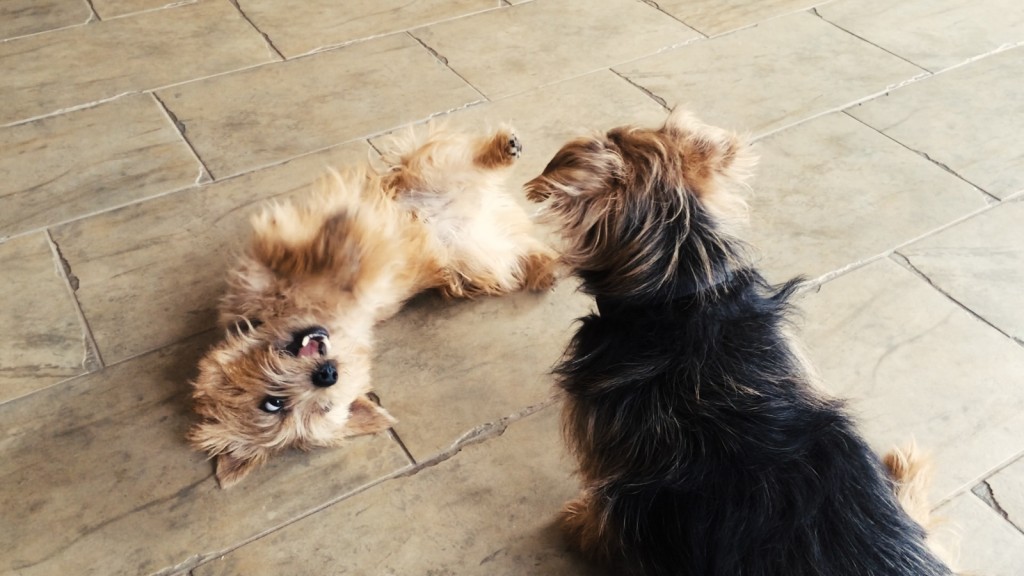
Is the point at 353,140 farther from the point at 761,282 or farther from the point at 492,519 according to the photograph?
the point at 761,282

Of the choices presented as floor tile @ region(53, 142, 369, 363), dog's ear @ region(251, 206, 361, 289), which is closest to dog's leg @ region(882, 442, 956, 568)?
dog's ear @ region(251, 206, 361, 289)

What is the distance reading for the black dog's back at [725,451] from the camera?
1.77m

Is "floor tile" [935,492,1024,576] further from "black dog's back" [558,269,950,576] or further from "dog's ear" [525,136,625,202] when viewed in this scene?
"dog's ear" [525,136,625,202]

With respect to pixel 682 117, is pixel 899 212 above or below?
below

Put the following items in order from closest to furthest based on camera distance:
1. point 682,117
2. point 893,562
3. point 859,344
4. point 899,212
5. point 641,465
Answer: point 893,562, point 641,465, point 682,117, point 859,344, point 899,212

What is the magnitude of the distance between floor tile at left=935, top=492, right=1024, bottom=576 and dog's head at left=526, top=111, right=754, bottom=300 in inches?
38.3

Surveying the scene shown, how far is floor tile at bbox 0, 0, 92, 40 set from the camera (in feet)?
13.6

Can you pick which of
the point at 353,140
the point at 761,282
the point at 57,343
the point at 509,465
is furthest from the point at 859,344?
the point at 57,343

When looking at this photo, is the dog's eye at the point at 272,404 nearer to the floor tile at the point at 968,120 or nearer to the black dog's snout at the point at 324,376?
the black dog's snout at the point at 324,376

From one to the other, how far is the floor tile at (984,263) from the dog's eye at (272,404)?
206 centimetres

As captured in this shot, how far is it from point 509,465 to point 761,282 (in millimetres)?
859

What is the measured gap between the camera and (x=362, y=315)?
264cm

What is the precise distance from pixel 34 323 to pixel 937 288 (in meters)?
2.78

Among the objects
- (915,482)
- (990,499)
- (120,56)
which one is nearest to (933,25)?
(990,499)
